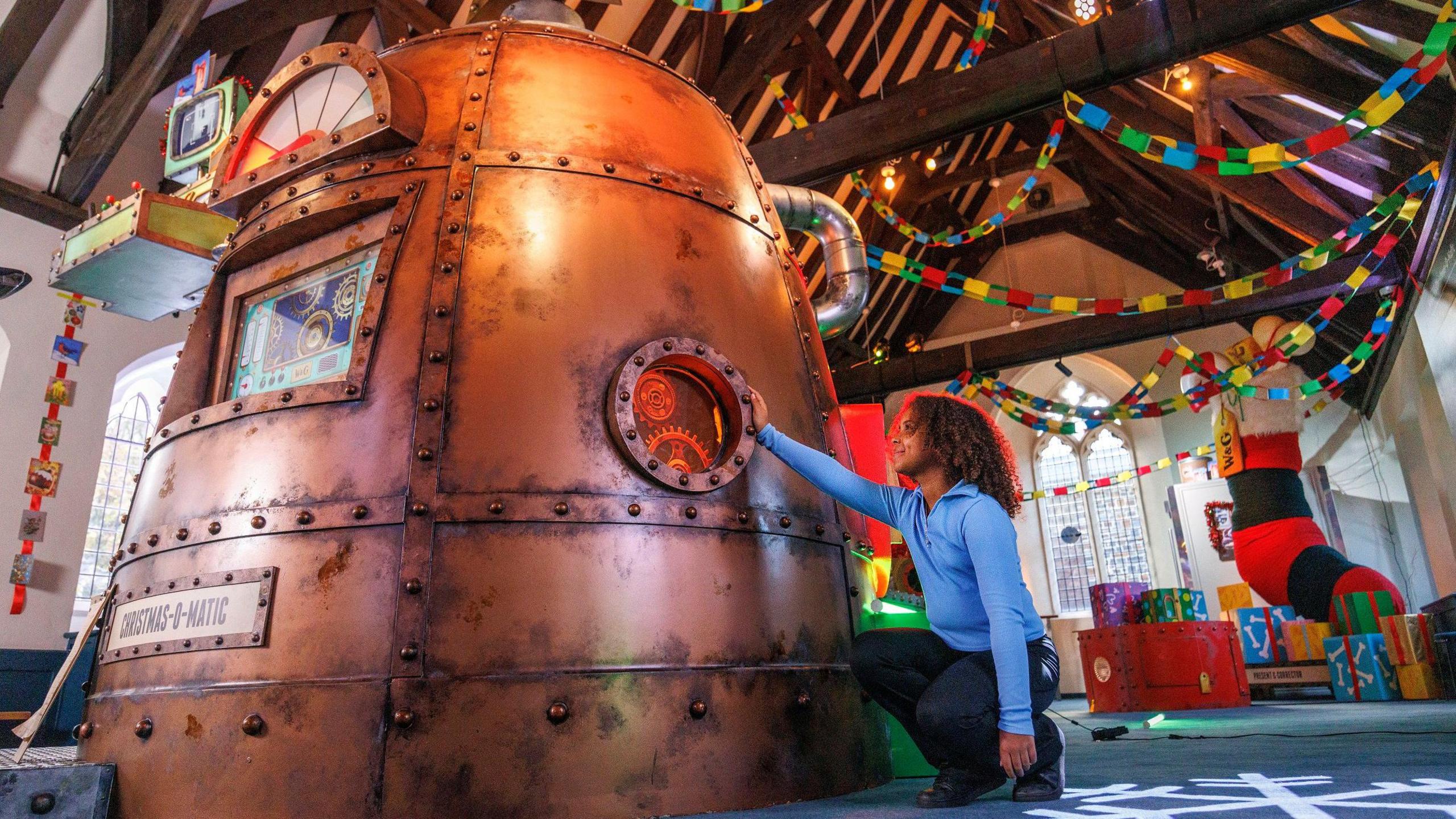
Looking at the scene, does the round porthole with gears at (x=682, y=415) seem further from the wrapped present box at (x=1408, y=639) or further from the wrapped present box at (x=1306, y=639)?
the wrapped present box at (x=1306, y=639)

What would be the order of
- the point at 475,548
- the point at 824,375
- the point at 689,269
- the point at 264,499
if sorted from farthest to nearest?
1. the point at 824,375
2. the point at 689,269
3. the point at 264,499
4. the point at 475,548

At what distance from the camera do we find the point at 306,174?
2.38m

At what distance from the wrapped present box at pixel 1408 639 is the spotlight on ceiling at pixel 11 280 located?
10.1 m

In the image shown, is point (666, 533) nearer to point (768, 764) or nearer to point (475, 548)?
point (475, 548)

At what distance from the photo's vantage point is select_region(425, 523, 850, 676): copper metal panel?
5.81 ft

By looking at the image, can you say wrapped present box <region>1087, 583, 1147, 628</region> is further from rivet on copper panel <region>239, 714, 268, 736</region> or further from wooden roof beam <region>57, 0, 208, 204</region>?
wooden roof beam <region>57, 0, 208, 204</region>

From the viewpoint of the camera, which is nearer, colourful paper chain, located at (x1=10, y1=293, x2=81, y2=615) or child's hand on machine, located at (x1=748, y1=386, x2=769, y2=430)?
child's hand on machine, located at (x1=748, y1=386, x2=769, y2=430)

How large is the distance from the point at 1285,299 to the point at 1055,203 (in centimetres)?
645

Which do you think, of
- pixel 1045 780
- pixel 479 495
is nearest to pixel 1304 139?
pixel 1045 780

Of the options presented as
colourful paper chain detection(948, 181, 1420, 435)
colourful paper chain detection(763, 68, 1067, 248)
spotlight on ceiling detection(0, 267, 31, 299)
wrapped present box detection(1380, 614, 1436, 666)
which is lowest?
wrapped present box detection(1380, 614, 1436, 666)

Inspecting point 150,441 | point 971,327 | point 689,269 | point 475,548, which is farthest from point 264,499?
A: point 971,327

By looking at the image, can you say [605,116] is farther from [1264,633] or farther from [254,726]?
[1264,633]

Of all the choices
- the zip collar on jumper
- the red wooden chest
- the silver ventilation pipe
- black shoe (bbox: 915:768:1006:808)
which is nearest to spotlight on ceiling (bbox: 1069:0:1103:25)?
the silver ventilation pipe

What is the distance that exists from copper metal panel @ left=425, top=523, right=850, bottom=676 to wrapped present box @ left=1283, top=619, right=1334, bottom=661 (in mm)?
6170
